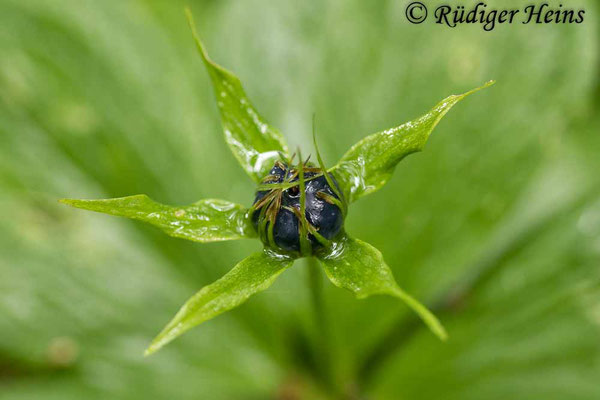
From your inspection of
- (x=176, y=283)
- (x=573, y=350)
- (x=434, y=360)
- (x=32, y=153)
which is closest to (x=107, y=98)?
(x=32, y=153)

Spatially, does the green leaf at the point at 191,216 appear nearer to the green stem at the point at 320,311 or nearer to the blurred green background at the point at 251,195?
the green stem at the point at 320,311

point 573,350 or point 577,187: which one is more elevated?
point 577,187

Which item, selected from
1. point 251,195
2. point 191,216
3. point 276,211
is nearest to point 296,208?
point 276,211

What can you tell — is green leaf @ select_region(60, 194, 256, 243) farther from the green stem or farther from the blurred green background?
the blurred green background

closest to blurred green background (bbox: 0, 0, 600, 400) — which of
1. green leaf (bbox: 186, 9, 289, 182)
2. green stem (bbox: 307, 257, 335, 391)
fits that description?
green stem (bbox: 307, 257, 335, 391)

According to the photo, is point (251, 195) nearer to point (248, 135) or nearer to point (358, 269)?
point (248, 135)

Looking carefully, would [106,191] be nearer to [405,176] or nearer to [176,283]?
[176,283]

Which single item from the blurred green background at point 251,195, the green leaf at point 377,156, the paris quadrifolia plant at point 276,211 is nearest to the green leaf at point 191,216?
the paris quadrifolia plant at point 276,211

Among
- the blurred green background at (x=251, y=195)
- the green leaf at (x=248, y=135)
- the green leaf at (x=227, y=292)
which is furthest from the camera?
the blurred green background at (x=251, y=195)
